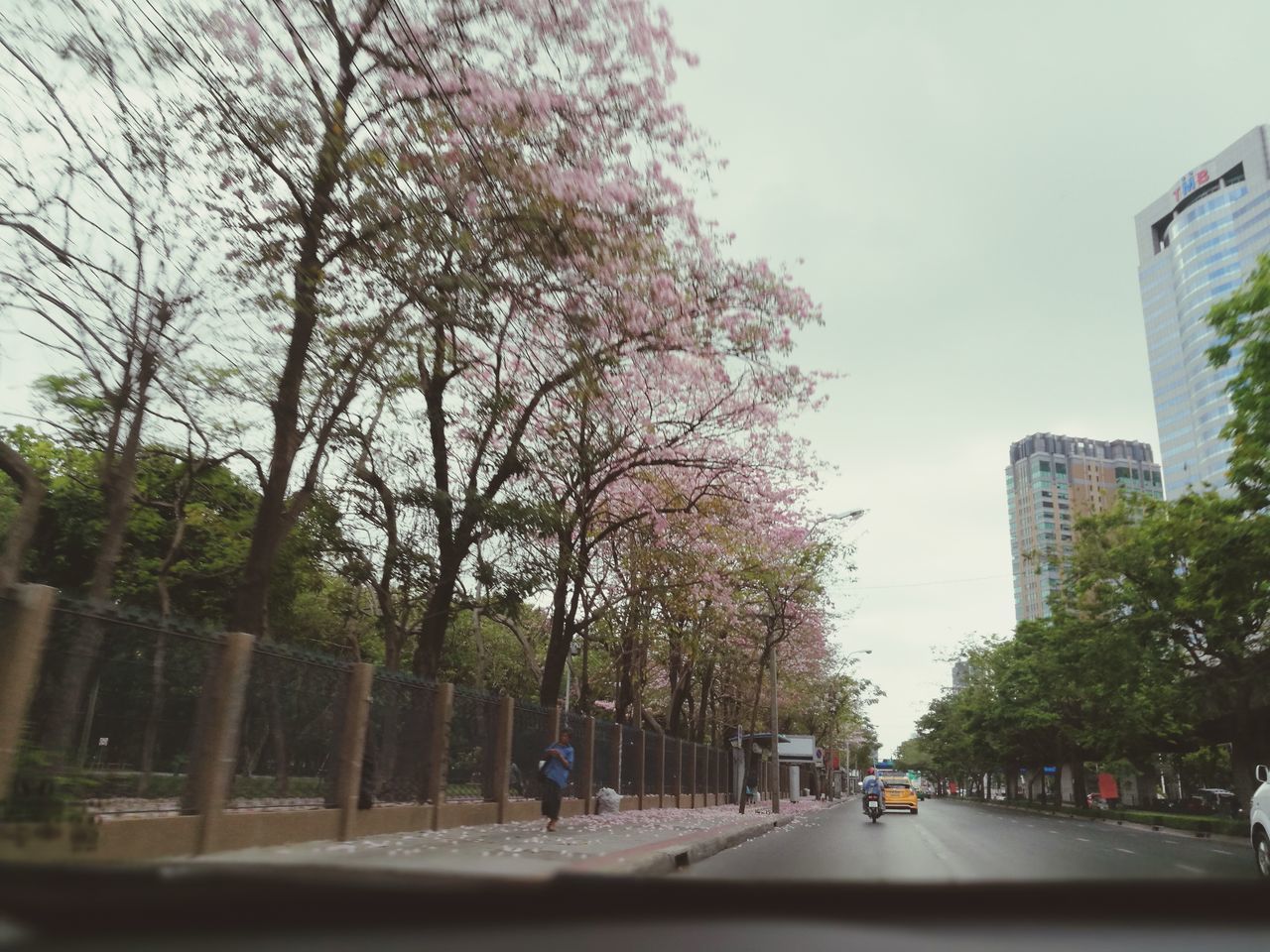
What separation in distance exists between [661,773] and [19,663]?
23.8 m

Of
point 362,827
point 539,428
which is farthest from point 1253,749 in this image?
point 362,827

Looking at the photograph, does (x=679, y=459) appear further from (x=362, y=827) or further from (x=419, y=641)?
(x=362, y=827)

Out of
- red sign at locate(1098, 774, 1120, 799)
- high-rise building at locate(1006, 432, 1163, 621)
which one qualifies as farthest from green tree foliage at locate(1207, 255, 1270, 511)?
high-rise building at locate(1006, 432, 1163, 621)

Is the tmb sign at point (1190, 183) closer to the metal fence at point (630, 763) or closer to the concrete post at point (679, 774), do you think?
the concrete post at point (679, 774)

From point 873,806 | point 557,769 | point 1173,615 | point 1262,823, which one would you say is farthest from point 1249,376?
point 873,806

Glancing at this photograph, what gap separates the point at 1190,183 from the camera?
108 metres

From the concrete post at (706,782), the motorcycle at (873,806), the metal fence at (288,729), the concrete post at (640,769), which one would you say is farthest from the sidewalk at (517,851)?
the concrete post at (706,782)

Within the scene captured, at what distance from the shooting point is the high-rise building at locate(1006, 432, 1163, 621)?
87.4m

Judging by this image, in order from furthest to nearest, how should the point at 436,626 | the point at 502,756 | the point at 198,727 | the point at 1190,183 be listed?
the point at 1190,183 < the point at 436,626 < the point at 502,756 < the point at 198,727

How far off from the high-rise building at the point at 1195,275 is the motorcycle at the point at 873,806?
2934 inches

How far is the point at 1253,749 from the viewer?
3064cm

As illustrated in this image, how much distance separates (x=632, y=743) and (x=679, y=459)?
1054cm

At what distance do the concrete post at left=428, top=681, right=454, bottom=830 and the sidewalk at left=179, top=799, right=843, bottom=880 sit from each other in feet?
1.45

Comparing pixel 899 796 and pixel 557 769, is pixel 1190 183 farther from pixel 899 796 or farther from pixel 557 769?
pixel 557 769
